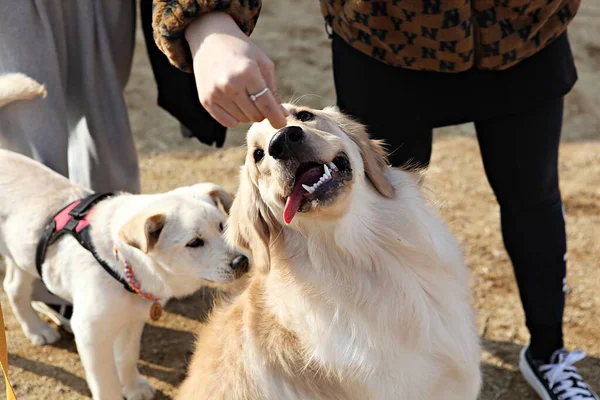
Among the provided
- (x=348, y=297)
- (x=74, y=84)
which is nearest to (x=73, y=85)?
(x=74, y=84)

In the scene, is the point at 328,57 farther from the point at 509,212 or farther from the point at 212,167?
the point at 509,212

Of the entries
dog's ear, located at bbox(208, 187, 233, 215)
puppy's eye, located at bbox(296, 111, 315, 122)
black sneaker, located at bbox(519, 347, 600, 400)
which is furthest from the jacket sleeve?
black sneaker, located at bbox(519, 347, 600, 400)

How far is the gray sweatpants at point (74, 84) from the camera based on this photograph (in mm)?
2699

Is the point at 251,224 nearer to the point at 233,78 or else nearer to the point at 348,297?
the point at 348,297

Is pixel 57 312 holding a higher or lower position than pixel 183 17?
lower

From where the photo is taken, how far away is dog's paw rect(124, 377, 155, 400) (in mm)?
2807

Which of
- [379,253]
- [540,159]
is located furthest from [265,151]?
[540,159]

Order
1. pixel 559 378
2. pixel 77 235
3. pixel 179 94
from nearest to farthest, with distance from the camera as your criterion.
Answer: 1. pixel 77 235
2. pixel 559 378
3. pixel 179 94

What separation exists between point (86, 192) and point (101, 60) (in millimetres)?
540

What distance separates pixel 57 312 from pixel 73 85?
980 millimetres

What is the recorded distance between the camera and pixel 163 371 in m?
2.99

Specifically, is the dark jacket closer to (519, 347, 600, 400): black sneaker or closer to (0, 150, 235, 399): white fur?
(0, 150, 235, 399): white fur

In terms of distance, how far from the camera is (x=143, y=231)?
7.52 ft

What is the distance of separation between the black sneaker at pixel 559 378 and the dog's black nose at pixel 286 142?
4.96ft
